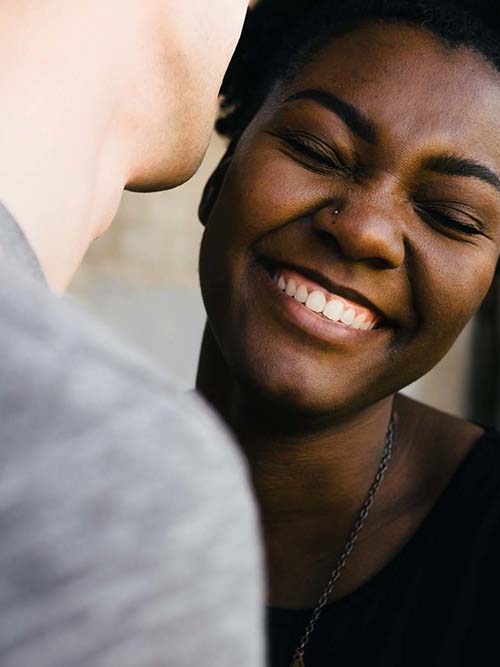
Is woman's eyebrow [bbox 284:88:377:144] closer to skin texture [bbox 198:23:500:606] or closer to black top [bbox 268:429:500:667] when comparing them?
skin texture [bbox 198:23:500:606]

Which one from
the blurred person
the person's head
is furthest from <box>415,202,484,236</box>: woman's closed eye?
the blurred person

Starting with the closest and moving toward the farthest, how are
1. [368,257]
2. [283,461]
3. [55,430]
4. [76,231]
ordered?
1. [55,430]
2. [76,231]
3. [368,257]
4. [283,461]

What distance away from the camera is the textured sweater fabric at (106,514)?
19.2 inches

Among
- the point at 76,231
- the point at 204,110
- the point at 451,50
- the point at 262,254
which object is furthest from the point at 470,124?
the point at 76,231

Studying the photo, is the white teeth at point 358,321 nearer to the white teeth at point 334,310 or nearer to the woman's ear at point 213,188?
the white teeth at point 334,310

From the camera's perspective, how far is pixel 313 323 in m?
1.54

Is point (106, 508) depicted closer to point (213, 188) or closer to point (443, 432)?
point (213, 188)

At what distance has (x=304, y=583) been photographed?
5.78ft

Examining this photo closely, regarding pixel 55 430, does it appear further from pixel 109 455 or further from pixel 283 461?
pixel 283 461

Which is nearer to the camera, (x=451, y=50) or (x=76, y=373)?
(x=76, y=373)

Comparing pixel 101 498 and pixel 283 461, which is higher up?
pixel 101 498

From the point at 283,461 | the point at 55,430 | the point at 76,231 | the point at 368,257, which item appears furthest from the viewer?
the point at 283,461

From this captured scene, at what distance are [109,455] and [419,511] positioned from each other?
139 cm

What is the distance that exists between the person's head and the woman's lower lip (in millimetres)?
628
